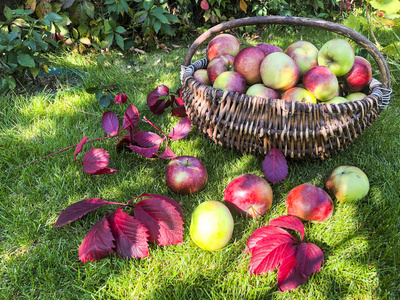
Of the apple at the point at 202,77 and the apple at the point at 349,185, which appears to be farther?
the apple at the point at 202,77

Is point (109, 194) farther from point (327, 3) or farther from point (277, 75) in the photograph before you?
point (327, 3)

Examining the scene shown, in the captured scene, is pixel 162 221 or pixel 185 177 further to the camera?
pixel 185 177

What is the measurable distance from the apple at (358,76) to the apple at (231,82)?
63 cm

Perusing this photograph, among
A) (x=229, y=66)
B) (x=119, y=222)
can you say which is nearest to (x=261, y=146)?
(x=229, y=66)

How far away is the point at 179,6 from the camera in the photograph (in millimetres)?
3420

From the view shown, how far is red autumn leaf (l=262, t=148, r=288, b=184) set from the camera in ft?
4.98

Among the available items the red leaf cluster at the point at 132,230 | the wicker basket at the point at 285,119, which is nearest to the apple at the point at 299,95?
the wicker basket at the point at 285,119

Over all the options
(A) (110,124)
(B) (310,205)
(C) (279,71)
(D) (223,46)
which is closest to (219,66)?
(D) (223,46)

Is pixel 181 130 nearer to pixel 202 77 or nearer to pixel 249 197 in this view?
pixel 202 77

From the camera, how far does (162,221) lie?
1245 millimetres

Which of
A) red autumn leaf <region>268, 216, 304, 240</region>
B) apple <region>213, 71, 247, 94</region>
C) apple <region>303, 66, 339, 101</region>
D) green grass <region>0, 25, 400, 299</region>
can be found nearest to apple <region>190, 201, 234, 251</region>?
green grass <region>0, 25, 400, 299</region>

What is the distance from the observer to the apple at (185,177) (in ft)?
4.81

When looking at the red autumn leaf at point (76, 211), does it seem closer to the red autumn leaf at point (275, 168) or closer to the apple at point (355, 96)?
the red autumn leaf at point (275, 168)

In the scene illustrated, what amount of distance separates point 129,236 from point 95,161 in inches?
19.3
